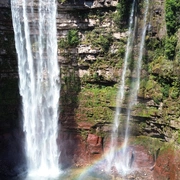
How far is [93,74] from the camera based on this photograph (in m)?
24.3

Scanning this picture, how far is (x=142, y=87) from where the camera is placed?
877 inches

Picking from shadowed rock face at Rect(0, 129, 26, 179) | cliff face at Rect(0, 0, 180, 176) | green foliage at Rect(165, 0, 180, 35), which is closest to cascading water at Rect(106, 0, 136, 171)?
cliff face at Rect(0, 0, 180, 176)

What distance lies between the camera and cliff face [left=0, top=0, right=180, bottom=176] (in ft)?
71.6

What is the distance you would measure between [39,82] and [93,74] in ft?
14.9

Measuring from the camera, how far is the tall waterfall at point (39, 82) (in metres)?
23.1

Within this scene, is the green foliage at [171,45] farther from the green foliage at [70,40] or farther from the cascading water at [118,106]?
the green foliage at [70,40]

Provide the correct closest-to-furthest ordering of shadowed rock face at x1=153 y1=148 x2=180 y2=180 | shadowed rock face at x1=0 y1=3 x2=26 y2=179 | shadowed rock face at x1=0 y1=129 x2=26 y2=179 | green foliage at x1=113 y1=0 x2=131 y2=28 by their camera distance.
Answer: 1. shadowed rock face at x1=153 y1=148 x2=180 y2=180
2. green foliage at x1=113 y1=0 x2=131 y2=28
3. shadowed rock face at x1=0 y1=129 x2=26 y2=179
4. shadowed rock face at x1=0 y1=3 x2=26 y2=179

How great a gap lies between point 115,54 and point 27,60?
720 centimetres

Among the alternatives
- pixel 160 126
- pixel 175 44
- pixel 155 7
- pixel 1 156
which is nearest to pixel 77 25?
pixel 155 7

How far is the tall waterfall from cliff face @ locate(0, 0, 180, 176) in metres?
0.77

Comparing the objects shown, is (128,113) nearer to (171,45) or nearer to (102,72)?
(102,72)

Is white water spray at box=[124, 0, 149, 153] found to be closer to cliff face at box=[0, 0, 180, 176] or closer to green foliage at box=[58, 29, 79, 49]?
cliff face at box=[0, 0, 180, 176]

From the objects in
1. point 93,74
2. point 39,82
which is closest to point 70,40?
point 93,74

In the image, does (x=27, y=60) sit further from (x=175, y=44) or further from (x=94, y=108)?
(x=175, y=44)
